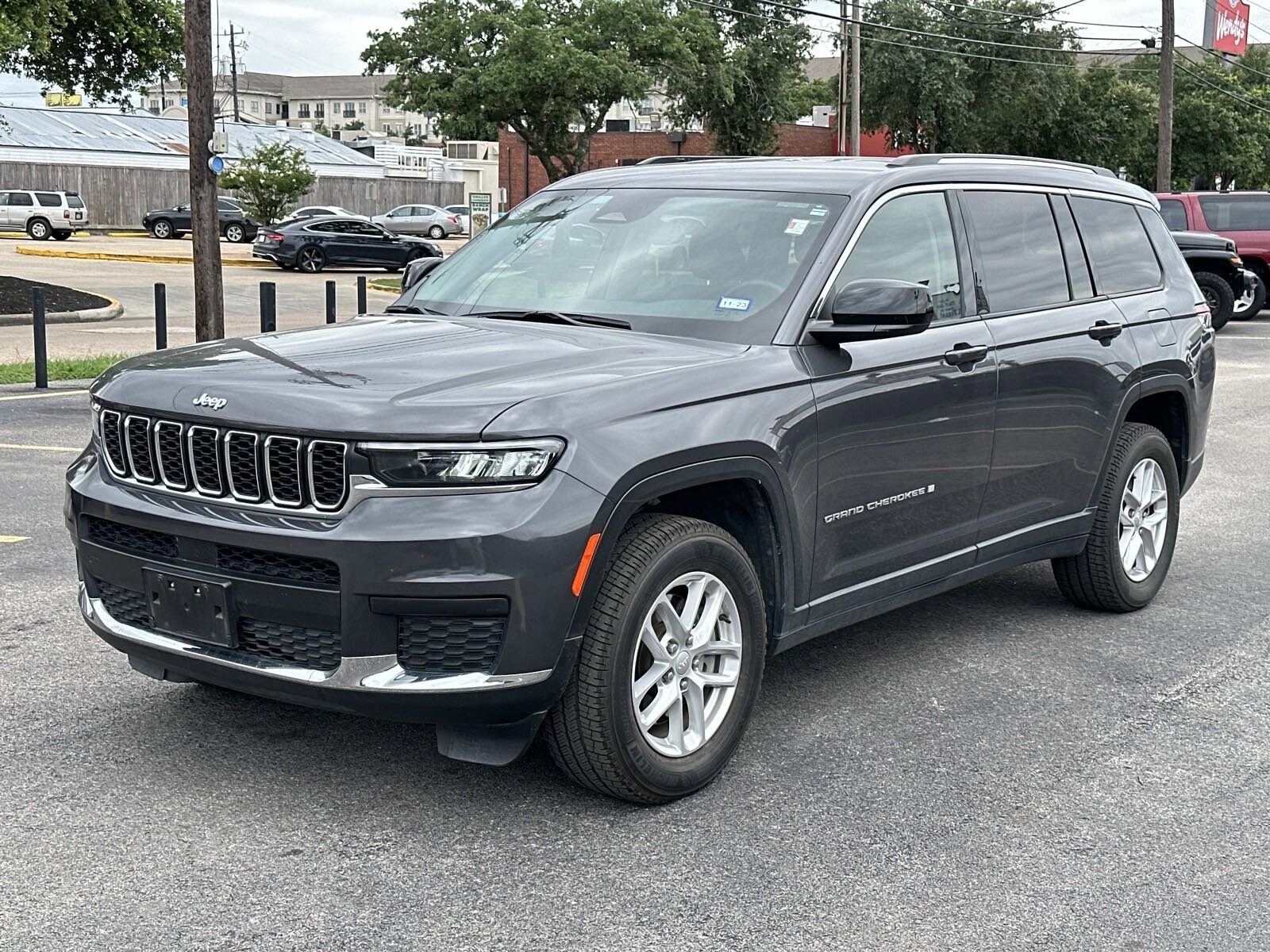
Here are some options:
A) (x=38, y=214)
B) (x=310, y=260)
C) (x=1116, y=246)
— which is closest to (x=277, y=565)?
(x=1116, y=246)

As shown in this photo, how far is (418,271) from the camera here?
20.2 ft

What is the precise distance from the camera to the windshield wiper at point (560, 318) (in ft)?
16.0

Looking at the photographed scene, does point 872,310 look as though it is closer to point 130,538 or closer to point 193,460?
point 193,460

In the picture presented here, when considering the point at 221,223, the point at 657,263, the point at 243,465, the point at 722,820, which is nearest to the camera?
the point at 243,465

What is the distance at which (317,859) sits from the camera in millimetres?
3842

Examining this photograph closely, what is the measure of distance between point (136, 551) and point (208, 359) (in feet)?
1.99

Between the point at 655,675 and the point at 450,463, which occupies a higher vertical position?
the point at 450,463

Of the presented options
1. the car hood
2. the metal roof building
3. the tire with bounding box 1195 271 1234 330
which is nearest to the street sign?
the metal roof building

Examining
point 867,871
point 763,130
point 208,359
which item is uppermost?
point 763,130

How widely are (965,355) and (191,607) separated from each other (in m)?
2.75

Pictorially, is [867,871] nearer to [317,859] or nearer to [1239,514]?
[317,859]

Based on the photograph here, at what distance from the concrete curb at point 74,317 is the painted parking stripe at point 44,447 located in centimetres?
1159

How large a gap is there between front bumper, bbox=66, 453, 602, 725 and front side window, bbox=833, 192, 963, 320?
1679mm

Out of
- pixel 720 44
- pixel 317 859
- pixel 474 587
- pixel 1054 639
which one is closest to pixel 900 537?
pixel 1054 639
